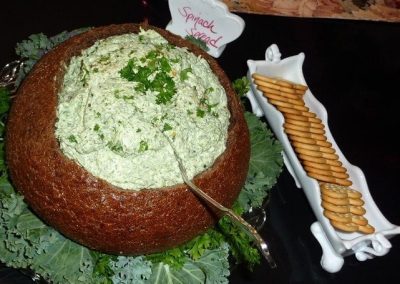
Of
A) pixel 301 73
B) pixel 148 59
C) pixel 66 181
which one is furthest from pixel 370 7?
pixel 66 181

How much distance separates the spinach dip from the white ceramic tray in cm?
81

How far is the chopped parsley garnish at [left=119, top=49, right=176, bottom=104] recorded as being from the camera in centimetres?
146

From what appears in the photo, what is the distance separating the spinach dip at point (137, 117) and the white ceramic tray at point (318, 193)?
807 millimetres

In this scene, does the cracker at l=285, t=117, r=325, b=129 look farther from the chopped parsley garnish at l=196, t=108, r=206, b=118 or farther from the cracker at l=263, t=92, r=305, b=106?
the chopped parsley garnish at l=196, t=108, r=206, b=118

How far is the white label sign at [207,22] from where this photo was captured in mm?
2291

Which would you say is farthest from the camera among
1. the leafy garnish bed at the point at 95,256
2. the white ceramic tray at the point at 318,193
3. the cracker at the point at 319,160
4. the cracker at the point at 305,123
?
the cracker at the point at 305,123

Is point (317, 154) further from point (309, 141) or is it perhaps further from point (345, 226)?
point (345, 226)

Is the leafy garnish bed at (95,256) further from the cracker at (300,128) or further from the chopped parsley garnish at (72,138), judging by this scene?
the cracker at (300,128)

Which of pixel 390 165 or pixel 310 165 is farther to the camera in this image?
pixel 390 165

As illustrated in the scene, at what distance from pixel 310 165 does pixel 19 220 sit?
1196 mm

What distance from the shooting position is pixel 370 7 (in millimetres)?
3146

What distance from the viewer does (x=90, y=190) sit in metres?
1.44

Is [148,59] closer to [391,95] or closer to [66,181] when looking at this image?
[66,181]

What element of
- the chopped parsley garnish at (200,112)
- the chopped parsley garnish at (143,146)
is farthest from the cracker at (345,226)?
the chopped parsley garnish at (143,146)
